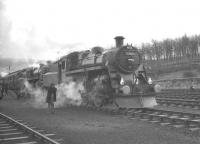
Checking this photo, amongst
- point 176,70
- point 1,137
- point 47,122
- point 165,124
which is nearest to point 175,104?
point 165,124

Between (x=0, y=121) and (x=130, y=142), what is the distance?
6524 mm

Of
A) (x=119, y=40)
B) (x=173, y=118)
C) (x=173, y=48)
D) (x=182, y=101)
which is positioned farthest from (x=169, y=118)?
(x=173, y=48)

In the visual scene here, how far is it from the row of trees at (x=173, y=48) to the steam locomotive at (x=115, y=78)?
1919 inches

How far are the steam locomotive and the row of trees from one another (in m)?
48.7

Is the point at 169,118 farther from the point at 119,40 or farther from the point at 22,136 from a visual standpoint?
the point at 119,40

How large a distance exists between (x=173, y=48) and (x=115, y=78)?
56.3 meters

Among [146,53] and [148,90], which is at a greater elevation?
[146,53]

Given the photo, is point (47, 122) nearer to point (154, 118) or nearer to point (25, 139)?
point (25, 139)

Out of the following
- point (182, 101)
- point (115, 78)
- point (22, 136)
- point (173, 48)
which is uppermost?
point (173, 48)

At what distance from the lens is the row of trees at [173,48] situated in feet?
203

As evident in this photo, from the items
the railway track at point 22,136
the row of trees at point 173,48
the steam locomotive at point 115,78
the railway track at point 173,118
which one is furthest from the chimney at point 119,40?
the row of trees at point 173,48

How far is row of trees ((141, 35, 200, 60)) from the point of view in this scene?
203ft

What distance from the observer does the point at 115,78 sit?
12.8 metres

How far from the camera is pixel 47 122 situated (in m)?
10.2
